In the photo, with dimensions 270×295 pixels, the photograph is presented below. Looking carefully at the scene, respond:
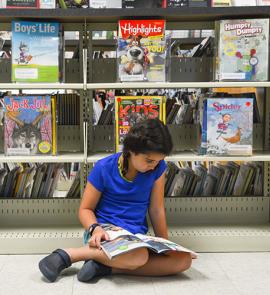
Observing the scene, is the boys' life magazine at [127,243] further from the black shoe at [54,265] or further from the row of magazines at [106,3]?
the row of magazines at [106,3]

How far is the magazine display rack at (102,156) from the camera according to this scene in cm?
251

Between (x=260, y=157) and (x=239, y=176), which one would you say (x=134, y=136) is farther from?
(x=239, y=176)

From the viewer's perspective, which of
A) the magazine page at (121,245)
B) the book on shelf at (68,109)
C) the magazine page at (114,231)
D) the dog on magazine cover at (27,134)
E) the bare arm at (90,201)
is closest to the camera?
the magazine page at (121,245)

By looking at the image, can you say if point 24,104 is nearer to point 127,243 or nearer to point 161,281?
point 127,243

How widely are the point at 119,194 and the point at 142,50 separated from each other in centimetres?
84

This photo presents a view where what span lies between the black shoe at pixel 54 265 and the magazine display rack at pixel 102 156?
421mm

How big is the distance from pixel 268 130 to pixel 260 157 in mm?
372

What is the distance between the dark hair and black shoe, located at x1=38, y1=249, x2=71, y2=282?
608 mm

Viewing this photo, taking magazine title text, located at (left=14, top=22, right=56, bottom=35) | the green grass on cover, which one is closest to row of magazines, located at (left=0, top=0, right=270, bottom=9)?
magazine title text, located at (left=14, top=22, right=56, bottom=35)

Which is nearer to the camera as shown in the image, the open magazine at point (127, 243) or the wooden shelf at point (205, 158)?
the open magazine at point (127, 243)

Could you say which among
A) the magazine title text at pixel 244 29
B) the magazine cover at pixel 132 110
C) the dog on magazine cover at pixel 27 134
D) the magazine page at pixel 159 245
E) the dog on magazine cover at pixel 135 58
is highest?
the magazine title text at pixel 244 29

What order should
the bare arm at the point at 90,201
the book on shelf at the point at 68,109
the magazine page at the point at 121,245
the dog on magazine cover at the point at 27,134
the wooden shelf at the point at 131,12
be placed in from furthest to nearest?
the book on shelf at the point at 68,109 → the dog on magazine cover at the point at 27,134 → the wooden shelf at the point at 131,12 → the bare arm at the point at 90,201 → the magazine page at the point at 121,245

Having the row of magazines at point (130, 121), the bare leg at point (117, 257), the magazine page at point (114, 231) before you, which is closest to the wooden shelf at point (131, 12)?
the row of magazines at point (130, 121)

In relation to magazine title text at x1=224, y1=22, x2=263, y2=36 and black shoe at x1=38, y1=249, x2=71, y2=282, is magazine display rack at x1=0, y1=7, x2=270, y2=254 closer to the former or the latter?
magazine title text at x1=224, y1=22, x2=263, y2=36
